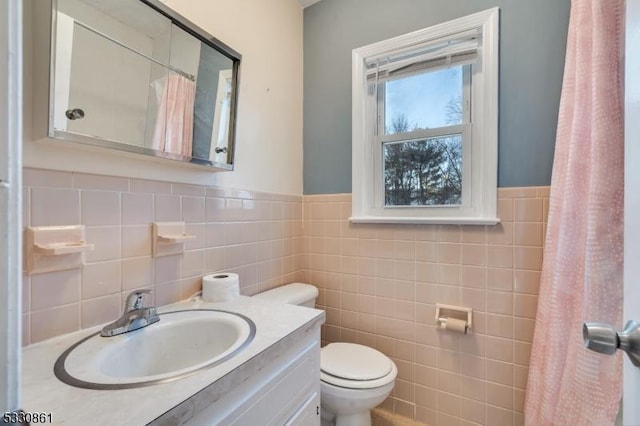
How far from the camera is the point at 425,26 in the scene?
4.94 feet

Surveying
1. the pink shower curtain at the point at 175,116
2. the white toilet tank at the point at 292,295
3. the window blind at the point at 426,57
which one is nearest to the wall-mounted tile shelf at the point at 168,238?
the pink shower curtain at the point at 175,116

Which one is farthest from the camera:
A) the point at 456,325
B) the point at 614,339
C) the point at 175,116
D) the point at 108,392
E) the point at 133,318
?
the point at 456,325

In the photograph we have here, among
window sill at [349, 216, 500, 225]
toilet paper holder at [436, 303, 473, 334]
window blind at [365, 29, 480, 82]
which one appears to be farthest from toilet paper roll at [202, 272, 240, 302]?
window blind at [365, 29, 480, 82]

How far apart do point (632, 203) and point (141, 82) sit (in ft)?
4.16

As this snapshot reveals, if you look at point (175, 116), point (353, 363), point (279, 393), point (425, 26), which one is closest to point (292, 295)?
point (353, 363)

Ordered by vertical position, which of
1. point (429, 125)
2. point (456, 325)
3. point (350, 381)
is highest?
point (429, 125)

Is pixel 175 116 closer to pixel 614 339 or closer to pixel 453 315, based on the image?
pixel 614 339

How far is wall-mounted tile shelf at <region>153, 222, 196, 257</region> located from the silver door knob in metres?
1.11

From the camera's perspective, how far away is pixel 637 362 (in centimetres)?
41

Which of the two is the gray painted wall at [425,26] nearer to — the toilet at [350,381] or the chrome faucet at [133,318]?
the toilet at [350,381]

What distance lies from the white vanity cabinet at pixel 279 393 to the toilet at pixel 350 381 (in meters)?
0.22

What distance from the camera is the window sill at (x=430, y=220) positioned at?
1339 mm

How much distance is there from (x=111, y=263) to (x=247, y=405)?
2.00 ft

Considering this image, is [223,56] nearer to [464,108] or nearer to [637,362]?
[464,108]
